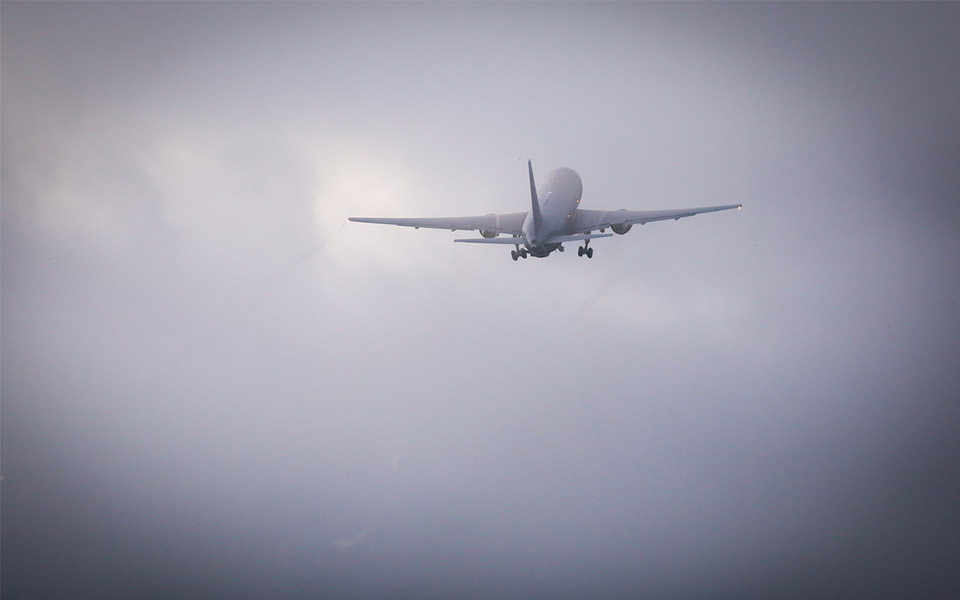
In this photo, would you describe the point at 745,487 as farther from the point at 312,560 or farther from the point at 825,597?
the point at 312,560

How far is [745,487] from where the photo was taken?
5591 inches

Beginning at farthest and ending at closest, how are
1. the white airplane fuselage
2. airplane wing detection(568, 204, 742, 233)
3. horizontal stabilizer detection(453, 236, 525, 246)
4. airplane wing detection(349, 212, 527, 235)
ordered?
1. airplane wing detection(349, 212, 527, 235)
2. airplane wing detection(568, 204, 742, 233)
3. the white airplane fuselage
4. horizontal stabilizer detection(453, 236, 525, 246)

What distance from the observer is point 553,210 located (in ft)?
168

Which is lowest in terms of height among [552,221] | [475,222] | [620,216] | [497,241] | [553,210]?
[497,241]

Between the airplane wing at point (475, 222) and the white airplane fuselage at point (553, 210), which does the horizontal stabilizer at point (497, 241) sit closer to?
the white airplane fuselage at point (553, 210)

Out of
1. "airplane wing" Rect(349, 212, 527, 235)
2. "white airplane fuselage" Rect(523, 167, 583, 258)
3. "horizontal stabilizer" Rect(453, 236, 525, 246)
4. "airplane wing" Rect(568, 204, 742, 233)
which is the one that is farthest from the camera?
"airplane wing" Rect(349, 212, 527, 235)

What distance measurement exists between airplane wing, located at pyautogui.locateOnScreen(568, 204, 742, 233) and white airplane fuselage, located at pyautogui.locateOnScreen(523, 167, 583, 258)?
1184 mm

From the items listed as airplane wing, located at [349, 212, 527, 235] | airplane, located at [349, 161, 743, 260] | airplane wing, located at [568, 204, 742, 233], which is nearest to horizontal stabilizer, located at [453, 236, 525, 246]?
airplane, located at [349, 161, 743, 260]

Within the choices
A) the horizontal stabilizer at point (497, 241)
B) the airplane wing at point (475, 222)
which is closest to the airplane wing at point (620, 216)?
the airplane wing at point (475, 222)

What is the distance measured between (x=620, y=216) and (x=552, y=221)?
7.43m

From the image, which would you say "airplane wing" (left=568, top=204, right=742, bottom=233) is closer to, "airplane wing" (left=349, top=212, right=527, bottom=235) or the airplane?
the airplane

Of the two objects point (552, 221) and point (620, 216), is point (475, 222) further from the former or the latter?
point (620, 216)

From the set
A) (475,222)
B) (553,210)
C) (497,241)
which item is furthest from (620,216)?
(497,241)

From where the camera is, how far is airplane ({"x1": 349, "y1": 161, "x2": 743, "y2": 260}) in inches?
1875
